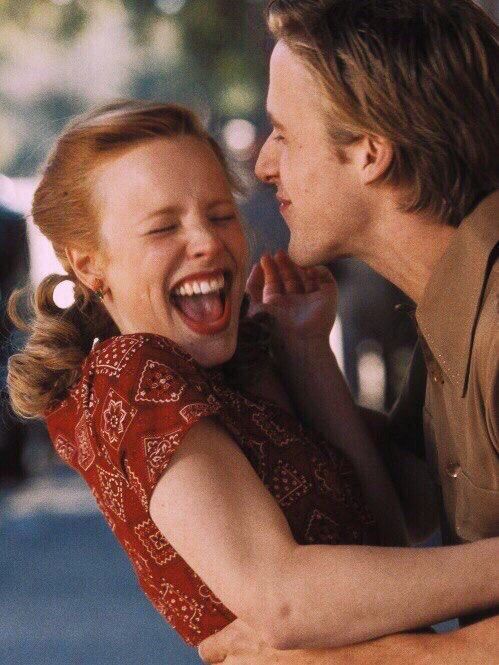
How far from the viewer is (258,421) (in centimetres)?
206

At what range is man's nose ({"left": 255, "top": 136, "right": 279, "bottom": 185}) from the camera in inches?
90.3

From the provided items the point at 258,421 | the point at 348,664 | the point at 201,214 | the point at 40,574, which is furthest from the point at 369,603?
the point at 40,574

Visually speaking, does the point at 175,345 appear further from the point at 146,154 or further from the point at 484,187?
the point at 484,187

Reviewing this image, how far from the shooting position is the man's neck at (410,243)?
212 cm

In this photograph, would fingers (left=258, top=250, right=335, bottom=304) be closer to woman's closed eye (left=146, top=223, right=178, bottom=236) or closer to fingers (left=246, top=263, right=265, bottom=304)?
fingers (left=246, top=263, right=265, bottom=304)

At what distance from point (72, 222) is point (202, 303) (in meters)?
0.27

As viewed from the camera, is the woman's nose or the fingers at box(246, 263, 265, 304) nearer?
the woman's nose

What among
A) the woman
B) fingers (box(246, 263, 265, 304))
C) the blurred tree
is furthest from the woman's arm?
the blurred tree

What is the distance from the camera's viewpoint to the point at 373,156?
6.95ft

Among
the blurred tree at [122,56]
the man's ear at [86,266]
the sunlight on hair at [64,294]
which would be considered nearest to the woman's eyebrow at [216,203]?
the man's ear at [86,266]

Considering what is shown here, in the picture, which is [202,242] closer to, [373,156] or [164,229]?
[164,229]

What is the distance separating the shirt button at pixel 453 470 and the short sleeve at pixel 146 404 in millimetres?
454

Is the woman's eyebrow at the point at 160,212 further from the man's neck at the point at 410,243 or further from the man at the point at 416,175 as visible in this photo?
the man's neck at the point at 410,243

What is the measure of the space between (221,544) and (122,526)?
270 millimetres
